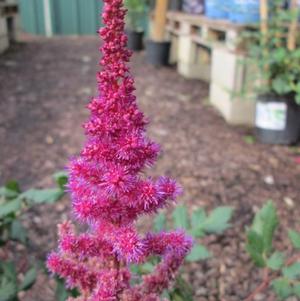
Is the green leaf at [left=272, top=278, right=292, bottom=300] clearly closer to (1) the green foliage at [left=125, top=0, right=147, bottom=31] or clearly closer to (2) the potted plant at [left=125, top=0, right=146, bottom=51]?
(1) the green foliage at [left=125, top=0, right=147, bottom=31]

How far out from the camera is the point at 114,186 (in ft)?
2.89

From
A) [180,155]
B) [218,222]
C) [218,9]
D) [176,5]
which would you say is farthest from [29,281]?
[176,5]

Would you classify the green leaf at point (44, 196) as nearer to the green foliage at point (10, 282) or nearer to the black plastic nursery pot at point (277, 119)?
the green foliage at point (10, 282)

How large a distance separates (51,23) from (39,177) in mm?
7641

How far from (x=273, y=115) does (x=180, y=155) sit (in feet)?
2.75

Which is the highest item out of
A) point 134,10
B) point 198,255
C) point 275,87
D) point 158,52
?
point 198,255

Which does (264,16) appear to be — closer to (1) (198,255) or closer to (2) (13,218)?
(1) (198,255)

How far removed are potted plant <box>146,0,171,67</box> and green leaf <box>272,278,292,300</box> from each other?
5390mm

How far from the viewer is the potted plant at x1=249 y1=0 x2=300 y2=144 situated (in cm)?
367

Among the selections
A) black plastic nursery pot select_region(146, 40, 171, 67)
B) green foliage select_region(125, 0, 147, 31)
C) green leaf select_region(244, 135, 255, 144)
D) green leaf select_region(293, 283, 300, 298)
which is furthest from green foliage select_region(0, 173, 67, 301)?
green foliage select_region(125, 0, 147, 31)

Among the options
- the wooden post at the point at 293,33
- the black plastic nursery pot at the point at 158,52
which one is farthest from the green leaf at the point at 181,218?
the black plastic nursery pot at the point at 158,52

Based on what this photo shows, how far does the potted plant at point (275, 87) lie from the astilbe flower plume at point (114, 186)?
2852 mm

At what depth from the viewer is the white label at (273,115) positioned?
381cm

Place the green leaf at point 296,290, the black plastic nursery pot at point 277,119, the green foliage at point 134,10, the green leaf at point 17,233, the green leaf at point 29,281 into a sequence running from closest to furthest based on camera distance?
1. the green leaf at point 296,290
2. the green leaf at point 29,281
3. the green leaf at point 17,233
4. the black plastic nursery pot at point 277,119
5. the green foliage at point 134,10
